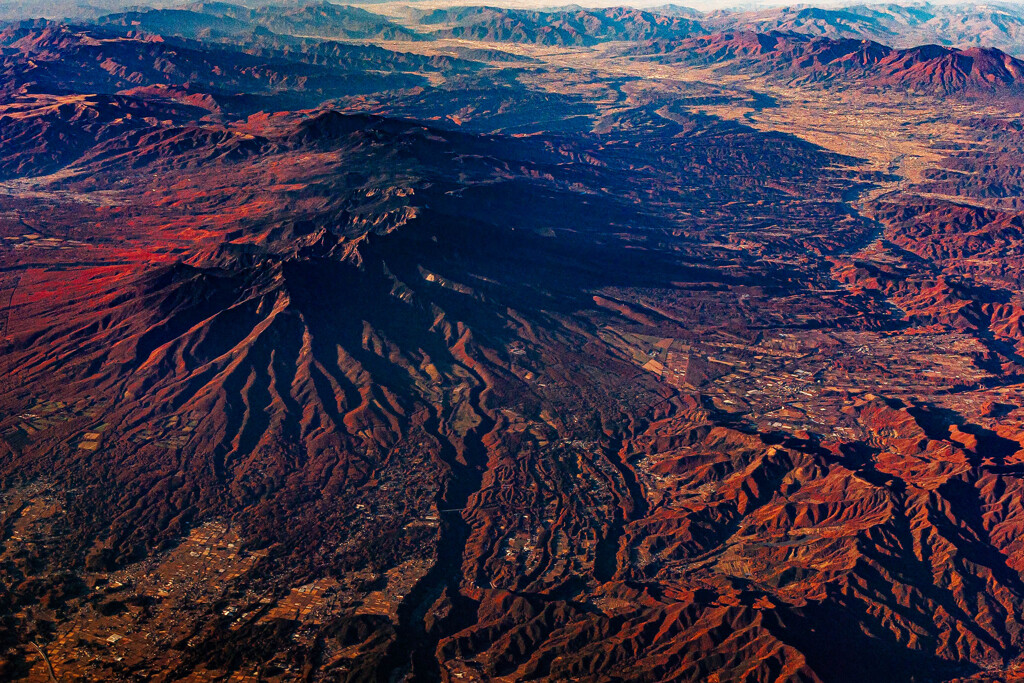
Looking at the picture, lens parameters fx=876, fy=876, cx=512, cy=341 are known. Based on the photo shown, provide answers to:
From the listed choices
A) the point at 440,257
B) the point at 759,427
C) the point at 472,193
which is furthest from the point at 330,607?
the point at 472,193

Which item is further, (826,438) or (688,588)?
(826,438)

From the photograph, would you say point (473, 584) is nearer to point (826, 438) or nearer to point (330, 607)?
point (330, 607)

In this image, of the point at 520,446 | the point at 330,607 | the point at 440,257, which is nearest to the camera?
the point at 330,607

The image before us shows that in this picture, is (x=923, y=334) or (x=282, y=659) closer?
(x=282, y=659)

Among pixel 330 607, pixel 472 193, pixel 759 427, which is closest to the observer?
pixel 330 607

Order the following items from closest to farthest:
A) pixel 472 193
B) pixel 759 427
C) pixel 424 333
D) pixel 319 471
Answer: pixel 319 471 → pixel 759 427 → pixel 424 333 → pixel 472 193

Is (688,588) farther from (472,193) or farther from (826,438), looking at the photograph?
(472,193)

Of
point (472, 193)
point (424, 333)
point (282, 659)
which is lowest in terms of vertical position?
point (282, 659)

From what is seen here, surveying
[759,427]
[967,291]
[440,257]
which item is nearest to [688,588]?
[759,427]

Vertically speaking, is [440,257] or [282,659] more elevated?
[440,257]
